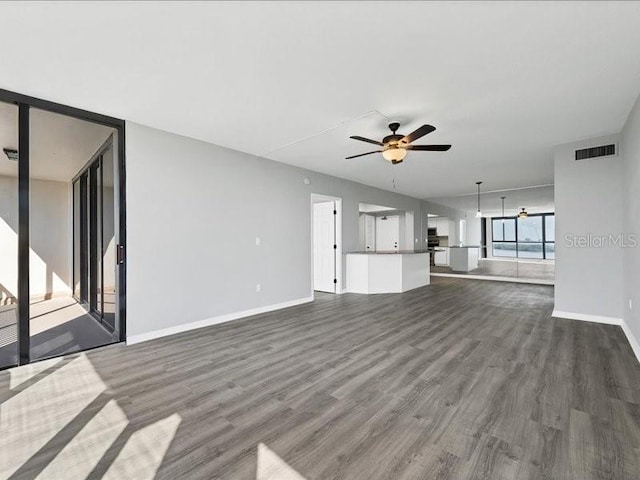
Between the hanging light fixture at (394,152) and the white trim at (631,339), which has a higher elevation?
the hanging light fixture at (394,152)

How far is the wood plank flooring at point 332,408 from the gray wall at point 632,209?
398mm

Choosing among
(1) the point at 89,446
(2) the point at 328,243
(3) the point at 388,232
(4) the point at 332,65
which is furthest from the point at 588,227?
(3) the point at 388,232

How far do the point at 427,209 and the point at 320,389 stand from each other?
9.72 meters

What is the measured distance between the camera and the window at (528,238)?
13479 mm

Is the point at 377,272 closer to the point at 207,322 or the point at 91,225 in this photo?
the point at 207,322

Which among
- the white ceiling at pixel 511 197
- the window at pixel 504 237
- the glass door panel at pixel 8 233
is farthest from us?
the window at pixel 504 237

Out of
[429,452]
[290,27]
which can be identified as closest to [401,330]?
[429,452]

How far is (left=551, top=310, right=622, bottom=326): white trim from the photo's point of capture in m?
4.14

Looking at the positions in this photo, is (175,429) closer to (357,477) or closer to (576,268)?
(357,477)

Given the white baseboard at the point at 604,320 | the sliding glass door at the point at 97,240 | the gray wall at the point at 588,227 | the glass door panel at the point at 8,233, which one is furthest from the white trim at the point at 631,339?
the glass door panel at the point at 8,233

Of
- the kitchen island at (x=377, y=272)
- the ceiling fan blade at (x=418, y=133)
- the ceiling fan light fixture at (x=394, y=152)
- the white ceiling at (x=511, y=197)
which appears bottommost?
the kitchen island at (x=377, y=272)

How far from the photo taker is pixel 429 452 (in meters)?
1.70

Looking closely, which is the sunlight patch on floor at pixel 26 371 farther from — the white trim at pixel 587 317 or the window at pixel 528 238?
the window at pixel 528 238

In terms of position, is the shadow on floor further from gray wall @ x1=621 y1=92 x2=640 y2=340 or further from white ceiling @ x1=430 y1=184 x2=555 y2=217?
white ceiling @ x1=430 y1=184 x2=555 y2=217
